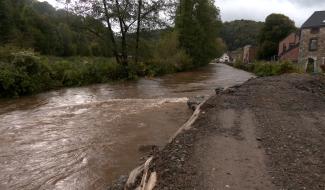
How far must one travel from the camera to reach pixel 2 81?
55.4 feet

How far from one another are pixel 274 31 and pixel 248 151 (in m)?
59.9

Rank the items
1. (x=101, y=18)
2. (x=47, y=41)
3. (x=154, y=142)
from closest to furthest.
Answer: (x=154, y=142), (x=101, y=18), (x=47, y=41)

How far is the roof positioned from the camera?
38.9 metres

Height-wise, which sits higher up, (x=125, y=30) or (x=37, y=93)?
(x=125, y=30)

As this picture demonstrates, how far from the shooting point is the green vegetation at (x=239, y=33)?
387 feet

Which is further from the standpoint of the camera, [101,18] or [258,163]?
[101,18]

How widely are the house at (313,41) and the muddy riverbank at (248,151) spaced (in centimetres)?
3139

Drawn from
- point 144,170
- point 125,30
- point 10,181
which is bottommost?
point 10,181

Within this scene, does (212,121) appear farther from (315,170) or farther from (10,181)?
(10,181)

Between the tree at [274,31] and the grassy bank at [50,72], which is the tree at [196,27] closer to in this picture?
the grassy bank at [50,72]

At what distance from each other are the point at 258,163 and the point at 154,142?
13.2ft

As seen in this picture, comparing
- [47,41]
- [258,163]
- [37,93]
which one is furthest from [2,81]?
[47,41]

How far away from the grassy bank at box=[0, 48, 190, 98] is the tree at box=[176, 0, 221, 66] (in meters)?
10.1

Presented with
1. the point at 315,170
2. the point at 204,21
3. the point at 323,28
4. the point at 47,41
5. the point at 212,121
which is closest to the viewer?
the point at 315,170
